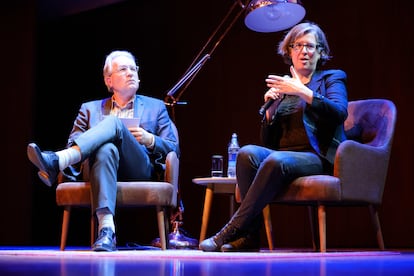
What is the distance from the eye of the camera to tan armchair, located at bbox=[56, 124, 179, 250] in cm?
299

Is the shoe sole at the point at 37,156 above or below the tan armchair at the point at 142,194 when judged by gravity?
above

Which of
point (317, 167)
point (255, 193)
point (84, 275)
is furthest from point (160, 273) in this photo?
point (317, 167)

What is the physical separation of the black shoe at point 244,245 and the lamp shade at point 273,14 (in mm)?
1382

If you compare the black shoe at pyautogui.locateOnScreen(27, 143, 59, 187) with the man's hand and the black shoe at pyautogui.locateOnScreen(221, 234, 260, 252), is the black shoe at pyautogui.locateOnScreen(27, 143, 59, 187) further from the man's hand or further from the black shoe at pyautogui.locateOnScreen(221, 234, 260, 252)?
the black shoe at pyautogui.locateOnScreen(221, 234, 260, 252)

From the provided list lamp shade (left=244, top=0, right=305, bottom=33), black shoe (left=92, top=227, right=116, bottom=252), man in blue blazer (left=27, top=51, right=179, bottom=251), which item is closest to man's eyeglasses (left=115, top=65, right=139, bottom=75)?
man in blue blazer (left=27, top=51, right=179, bottom=251)

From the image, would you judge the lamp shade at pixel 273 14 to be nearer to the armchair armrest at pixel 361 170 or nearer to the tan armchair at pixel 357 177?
the tan armchair at pixel 357 177

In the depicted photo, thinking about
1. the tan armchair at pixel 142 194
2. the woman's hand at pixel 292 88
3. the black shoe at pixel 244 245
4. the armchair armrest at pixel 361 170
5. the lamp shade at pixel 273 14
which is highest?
the lamp shade at pixel 273 14

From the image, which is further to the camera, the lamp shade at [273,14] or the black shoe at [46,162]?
the lamp shade at [273,14]

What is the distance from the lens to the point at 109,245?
2680 mm

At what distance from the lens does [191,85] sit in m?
5.02

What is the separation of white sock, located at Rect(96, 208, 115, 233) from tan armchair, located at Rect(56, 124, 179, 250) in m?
0.13

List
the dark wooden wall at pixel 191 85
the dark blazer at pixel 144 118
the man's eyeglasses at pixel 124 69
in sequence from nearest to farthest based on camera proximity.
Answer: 1. the dark blazer at pixel 144 118
2. the man's eyeglasses at pixel 124 69
3. the dark wooden wall at pixel 191 85

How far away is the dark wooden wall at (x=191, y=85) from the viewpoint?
403cm

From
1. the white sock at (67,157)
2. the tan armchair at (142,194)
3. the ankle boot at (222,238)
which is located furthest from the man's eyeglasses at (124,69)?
the ankle boot at (222,238)
